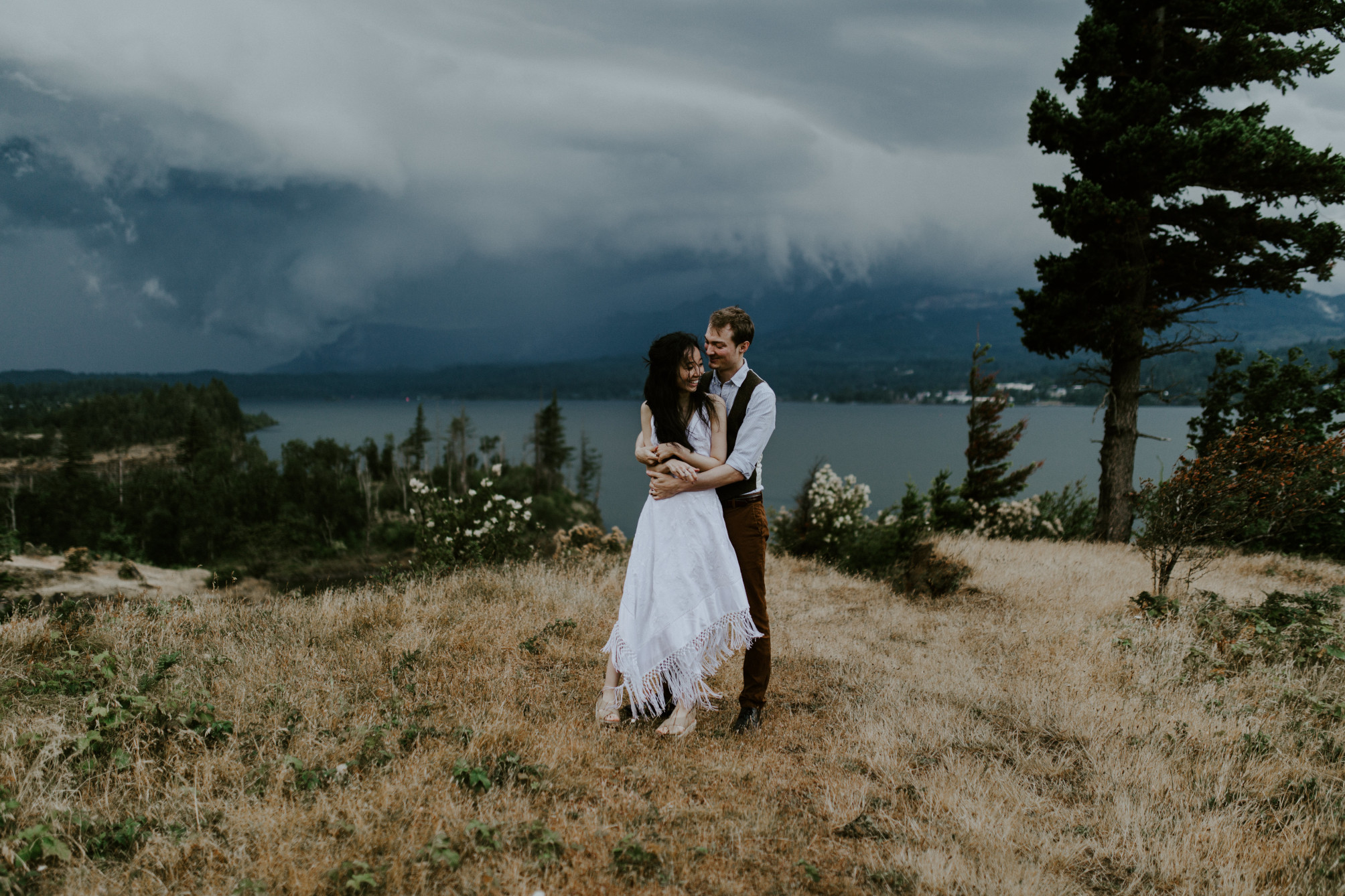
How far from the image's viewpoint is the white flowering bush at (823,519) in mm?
12922

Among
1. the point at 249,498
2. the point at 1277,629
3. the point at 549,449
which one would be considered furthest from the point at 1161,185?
the point at 249,498

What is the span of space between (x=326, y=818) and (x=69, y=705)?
2.11 meters

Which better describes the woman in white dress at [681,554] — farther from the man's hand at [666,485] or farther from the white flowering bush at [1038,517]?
the white flowering bush at [1038,517]

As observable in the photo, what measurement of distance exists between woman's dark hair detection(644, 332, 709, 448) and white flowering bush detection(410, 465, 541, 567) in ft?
19.7

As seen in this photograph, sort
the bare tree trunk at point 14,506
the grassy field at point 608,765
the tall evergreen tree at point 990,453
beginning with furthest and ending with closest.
→ the bare tree trunk at point 14,506
the tall evergreen tree at point 990,453
the grassy field at point 608,765

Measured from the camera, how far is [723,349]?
13.5 feet

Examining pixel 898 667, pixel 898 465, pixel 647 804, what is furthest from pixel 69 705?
pixel 898 465

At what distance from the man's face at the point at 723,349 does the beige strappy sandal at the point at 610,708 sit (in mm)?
2265

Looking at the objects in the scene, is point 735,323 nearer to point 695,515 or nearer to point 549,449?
point 695,515

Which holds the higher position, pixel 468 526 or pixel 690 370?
pixel 690 370

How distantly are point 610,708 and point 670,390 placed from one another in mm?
2163


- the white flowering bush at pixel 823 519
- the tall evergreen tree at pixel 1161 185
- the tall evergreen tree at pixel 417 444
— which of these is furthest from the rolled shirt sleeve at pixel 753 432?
the tall evergreen tree at pixel 417 444

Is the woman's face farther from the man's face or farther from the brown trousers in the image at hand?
the brown trousers

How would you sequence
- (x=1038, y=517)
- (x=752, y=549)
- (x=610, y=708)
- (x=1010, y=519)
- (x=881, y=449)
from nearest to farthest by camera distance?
1. (x=752, y=549)
2. (x=610, y=708)
3. (x=1010, y=519)
4. (x=1038, y=517)
5. (x=881, y=449)
